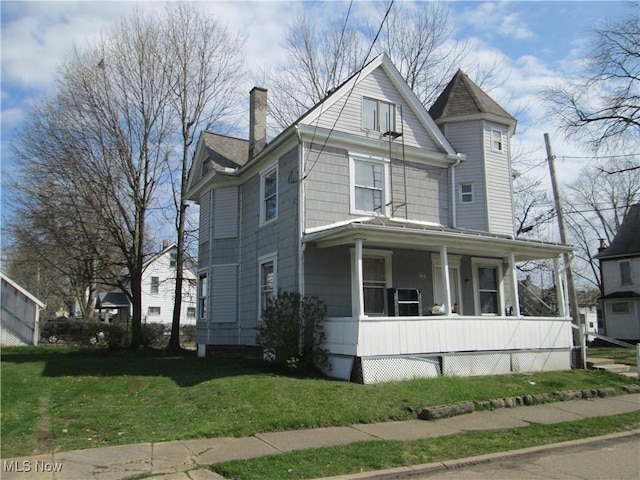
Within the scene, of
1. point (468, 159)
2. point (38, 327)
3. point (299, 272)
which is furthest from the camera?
point (38, 327)

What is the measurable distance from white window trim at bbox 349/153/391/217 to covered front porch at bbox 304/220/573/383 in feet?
2.84

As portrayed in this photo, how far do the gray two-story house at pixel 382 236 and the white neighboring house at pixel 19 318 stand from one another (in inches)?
507

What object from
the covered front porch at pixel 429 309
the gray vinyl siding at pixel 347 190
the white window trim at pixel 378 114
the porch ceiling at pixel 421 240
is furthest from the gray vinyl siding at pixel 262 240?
the white window trim at pixel 378 114

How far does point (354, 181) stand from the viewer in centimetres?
1568

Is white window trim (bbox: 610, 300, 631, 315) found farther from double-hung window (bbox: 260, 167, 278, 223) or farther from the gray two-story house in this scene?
double-hung window (bbox: 260, 167, 278, 223)

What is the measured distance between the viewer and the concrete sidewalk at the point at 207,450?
6129 millimetres

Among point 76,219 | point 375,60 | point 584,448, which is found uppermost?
point 375,60

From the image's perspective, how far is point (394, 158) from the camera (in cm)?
1653

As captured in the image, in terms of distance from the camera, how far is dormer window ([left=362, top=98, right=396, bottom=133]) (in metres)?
16.3

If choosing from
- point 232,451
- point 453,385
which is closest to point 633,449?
point 453,385

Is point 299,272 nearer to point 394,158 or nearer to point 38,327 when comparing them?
point 394,158

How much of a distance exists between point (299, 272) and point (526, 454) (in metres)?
7.89

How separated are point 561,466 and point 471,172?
12.8 m

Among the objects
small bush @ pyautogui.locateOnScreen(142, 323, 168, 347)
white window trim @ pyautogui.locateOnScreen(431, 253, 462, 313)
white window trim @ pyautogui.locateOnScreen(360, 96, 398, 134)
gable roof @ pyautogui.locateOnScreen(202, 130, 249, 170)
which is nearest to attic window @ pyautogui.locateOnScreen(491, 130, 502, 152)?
white window trim @ pyautogui.locateOnScreen(360, 96, 398, 134)
